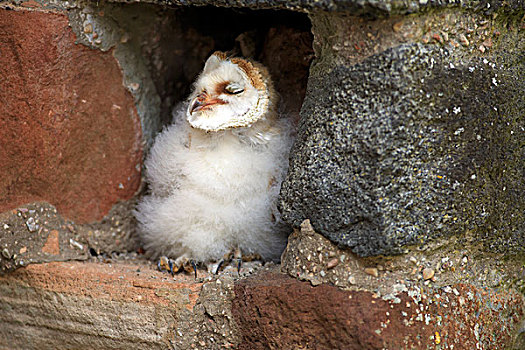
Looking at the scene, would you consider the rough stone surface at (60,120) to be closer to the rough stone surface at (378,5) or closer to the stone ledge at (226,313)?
Result: the stone ledge at (226,313)

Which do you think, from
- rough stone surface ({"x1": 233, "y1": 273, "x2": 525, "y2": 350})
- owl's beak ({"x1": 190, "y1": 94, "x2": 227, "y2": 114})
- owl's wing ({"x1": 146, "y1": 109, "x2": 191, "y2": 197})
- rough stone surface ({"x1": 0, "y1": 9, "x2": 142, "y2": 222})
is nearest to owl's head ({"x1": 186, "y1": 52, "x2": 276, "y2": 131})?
owl's beak ({"x1": 190, "y1": 94, "x2": 227, "y2": 114})

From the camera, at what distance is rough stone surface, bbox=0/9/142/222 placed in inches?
68.2

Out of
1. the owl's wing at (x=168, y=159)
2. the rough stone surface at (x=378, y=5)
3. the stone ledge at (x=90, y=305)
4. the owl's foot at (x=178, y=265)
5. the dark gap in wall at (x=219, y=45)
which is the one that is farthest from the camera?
the dark gap in wall at (x=219, y=45)

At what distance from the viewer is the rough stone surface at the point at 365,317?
1.39 m

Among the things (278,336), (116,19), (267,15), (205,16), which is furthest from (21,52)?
(278,336)

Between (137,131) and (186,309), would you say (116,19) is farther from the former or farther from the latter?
(186,309)

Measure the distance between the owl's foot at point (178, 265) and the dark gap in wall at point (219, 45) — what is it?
68cm

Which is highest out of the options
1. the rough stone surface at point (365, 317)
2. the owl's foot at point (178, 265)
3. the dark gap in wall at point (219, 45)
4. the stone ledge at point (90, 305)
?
the dark gap in wall at point (219, 45)

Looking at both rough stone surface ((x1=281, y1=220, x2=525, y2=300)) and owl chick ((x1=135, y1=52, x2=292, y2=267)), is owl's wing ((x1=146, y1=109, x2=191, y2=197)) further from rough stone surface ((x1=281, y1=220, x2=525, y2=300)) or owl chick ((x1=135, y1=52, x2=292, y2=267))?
rough stone surface ((x1=281, y1=220, x2=525, y2=300))

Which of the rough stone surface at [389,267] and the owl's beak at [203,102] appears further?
the owl's beak at [203,102]

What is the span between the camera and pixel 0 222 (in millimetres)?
1786

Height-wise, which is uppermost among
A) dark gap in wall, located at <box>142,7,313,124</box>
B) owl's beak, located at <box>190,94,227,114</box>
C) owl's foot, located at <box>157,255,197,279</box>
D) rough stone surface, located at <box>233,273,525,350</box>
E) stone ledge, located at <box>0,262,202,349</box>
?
dark gap in wall, located at <box>142,7,313,124</box>

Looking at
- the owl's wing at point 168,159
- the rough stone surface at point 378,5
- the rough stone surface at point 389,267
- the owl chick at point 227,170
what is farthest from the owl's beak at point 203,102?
the rough stone surface at point 389,267

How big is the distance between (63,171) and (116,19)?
1.91 feet
